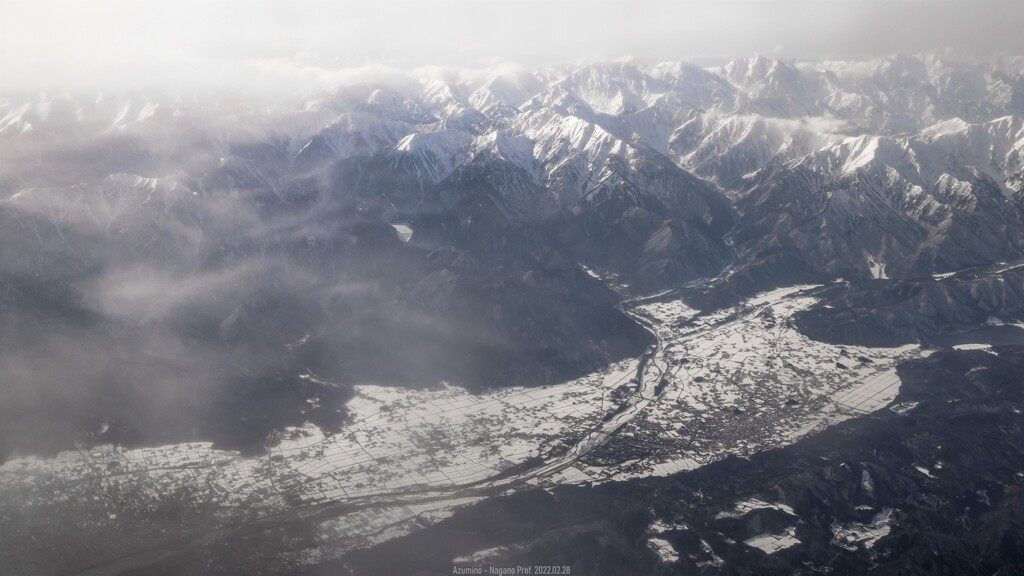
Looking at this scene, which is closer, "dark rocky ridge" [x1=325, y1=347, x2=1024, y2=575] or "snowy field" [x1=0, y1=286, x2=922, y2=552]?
"dark rocky ridge" [x1=325, y1=347, x2=1024, y2=575]

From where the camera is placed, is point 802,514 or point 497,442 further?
point 497,442

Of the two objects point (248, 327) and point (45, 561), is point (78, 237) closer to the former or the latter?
point (248, 327)

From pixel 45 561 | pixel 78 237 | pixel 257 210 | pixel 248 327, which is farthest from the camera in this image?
pixel 257 210

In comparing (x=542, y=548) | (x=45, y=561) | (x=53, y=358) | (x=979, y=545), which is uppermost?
(x=53, y=358)

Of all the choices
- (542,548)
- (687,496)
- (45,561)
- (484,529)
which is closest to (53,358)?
(45,561)

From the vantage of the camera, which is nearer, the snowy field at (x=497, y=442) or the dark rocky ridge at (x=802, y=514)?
the dark rocky ridge at (x=802, y=514)

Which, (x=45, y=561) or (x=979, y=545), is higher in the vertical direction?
(x=45, y=561)

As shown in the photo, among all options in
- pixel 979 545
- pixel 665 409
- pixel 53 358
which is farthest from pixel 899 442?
pixel 53 358

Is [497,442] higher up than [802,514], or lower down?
higher up

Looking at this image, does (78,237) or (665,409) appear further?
(78,237)

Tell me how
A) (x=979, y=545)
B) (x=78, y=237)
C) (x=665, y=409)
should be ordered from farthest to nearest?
(x=78, y=237) < (x=665, y=409) < (x=979, y=545)
